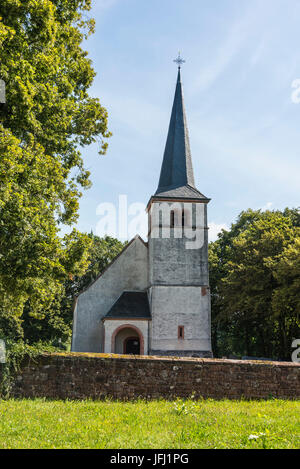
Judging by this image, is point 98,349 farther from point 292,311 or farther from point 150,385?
point 150,385

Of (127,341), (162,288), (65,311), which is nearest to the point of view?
(162,288)

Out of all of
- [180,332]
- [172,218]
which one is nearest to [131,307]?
[180,332]

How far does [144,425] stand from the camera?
719cm

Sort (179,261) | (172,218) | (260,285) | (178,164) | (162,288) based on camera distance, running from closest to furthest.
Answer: (162,288)
(260,285)
(179,261)
(172,218)
(178,164)

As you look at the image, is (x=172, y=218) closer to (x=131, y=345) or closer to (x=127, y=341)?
(x=127, y=341)

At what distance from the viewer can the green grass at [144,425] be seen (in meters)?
6.06

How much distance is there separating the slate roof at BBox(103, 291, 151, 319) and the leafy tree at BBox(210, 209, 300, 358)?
20.3 feet

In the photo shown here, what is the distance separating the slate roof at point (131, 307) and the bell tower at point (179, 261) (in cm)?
78

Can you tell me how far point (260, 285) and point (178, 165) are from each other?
10.3 meters

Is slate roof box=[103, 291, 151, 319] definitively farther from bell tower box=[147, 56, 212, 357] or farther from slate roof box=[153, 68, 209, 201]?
slate roof box=[153, 68, 209, 201]

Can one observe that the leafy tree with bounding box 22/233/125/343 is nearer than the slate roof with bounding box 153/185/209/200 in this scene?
No

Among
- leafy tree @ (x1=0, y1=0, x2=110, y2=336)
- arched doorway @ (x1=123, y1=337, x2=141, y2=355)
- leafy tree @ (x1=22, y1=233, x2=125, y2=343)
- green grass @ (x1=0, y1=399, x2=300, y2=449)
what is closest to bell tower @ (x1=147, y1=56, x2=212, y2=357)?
arched doorway @ (x1=123, y1=337, x2=141, y2=355)

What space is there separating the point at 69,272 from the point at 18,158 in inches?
139

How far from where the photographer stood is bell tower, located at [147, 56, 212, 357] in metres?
27.3
